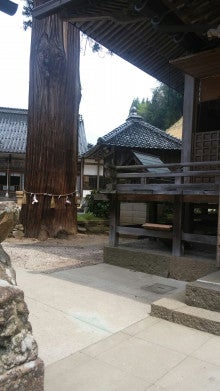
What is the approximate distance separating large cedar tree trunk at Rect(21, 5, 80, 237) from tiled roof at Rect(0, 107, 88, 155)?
1580 cm

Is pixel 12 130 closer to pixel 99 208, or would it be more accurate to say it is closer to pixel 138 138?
pixel 138 138

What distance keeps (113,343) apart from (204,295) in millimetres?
1240

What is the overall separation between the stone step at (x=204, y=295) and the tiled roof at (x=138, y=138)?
40.2ft

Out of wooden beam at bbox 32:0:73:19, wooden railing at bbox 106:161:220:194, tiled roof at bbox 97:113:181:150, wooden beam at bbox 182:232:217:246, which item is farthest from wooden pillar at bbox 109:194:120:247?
tiled roof at bbox 97:113:181:150

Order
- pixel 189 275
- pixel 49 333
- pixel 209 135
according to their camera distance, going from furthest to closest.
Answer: pixel 209 135 → pixel 189 275 → pixel 49 333

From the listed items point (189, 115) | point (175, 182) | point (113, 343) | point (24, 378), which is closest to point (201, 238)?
point (175, 182)

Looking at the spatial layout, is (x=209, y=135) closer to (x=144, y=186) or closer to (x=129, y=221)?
(x=144, y=186)

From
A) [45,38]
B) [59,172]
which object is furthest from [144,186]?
[45,38]

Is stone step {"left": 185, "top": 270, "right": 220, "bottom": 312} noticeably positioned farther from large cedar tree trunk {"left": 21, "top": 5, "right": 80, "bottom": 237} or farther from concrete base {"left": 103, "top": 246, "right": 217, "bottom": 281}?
large cedar tree trunk {"left": 21, "top": 5, "right": 80, "bottom": 237}

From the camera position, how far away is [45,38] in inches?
401

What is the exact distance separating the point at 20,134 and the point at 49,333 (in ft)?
90.4

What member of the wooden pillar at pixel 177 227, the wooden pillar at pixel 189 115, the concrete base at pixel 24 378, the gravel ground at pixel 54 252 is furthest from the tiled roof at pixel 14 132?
the concrete base at pixel 24 378

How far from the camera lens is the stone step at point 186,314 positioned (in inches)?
138

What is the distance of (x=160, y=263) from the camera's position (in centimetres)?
597
